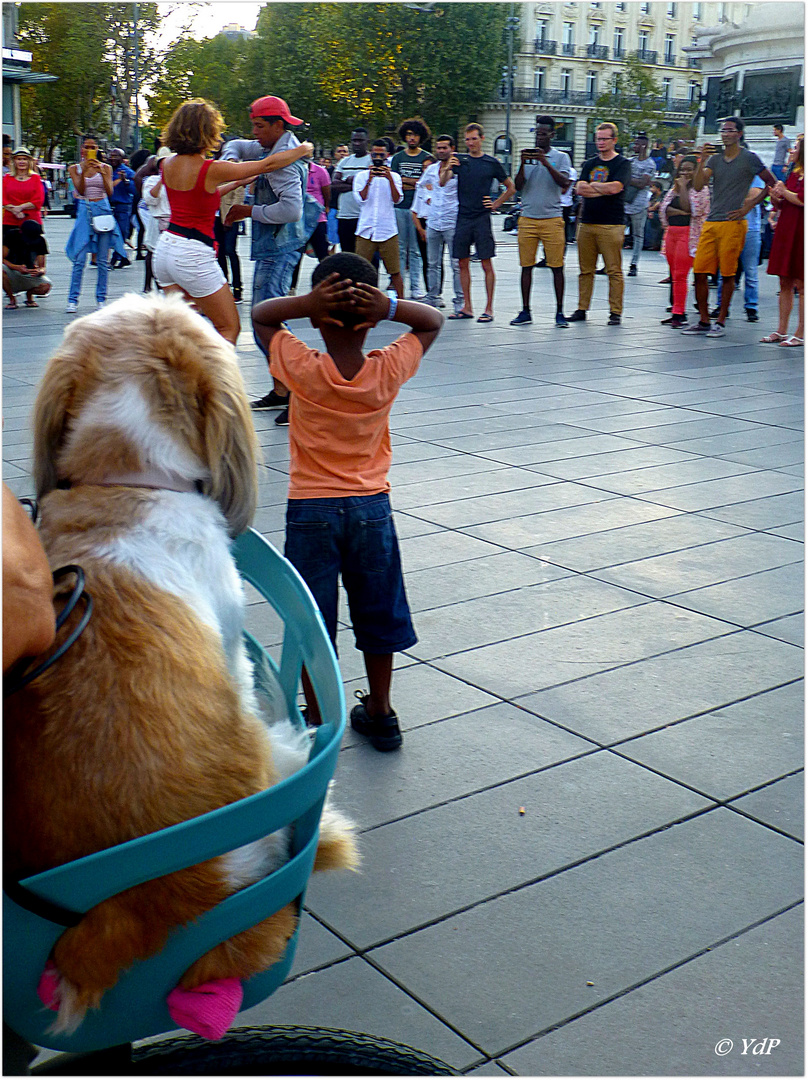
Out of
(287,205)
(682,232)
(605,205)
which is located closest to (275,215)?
(287,205)

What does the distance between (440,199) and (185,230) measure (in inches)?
269

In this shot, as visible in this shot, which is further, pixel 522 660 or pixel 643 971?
pixel 522 660

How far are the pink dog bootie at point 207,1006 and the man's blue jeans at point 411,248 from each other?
13691mm

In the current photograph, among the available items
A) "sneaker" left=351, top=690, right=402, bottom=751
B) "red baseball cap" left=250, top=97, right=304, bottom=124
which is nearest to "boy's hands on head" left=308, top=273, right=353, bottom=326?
"sneaker" left=351, top=690, right=402, bottom=751

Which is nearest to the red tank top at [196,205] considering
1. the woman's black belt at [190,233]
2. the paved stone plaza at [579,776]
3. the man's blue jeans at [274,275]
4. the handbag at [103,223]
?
the woman's black belt at [190,233]

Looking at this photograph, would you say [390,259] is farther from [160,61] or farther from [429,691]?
[160,61]

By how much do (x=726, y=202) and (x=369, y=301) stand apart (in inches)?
404

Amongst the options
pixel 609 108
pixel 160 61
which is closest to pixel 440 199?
pixel 160 61

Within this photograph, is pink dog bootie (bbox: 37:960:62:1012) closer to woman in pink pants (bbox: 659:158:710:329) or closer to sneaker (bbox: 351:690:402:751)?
sneaker (bbox: 351:690:402:751)

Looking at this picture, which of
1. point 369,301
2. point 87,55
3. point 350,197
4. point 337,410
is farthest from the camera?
point 87,55

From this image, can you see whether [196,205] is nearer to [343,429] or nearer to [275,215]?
[275,215]

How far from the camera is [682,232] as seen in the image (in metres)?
13.4

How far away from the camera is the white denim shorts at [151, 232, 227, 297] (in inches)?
304

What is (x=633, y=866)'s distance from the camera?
9.51 feet
